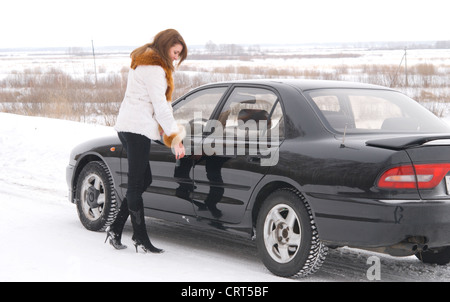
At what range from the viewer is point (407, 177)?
4754 millimetres

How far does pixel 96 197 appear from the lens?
23.4 feet

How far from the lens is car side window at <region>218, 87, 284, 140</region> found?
5.77 m

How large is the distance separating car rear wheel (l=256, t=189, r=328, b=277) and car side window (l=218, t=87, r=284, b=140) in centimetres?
60

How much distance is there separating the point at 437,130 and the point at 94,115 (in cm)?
1753

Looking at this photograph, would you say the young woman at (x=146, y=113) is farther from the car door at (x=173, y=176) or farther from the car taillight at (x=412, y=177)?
the car taillight at (x=412, y=177)

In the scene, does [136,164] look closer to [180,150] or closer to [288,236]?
[180,150]

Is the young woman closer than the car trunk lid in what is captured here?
No

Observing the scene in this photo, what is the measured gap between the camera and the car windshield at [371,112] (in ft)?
18.2

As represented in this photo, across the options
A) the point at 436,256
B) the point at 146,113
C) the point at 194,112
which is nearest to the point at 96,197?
the point at 194,112

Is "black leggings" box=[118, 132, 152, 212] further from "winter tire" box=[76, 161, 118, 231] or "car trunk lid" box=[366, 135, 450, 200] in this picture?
"car trunk lid" box=[366, 135, 450, 200]

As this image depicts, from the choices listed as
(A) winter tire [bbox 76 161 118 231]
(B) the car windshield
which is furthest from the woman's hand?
(A) winter tire [bbox 76 161 118 231]

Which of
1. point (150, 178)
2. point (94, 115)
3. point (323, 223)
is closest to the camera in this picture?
point (323, 223)
